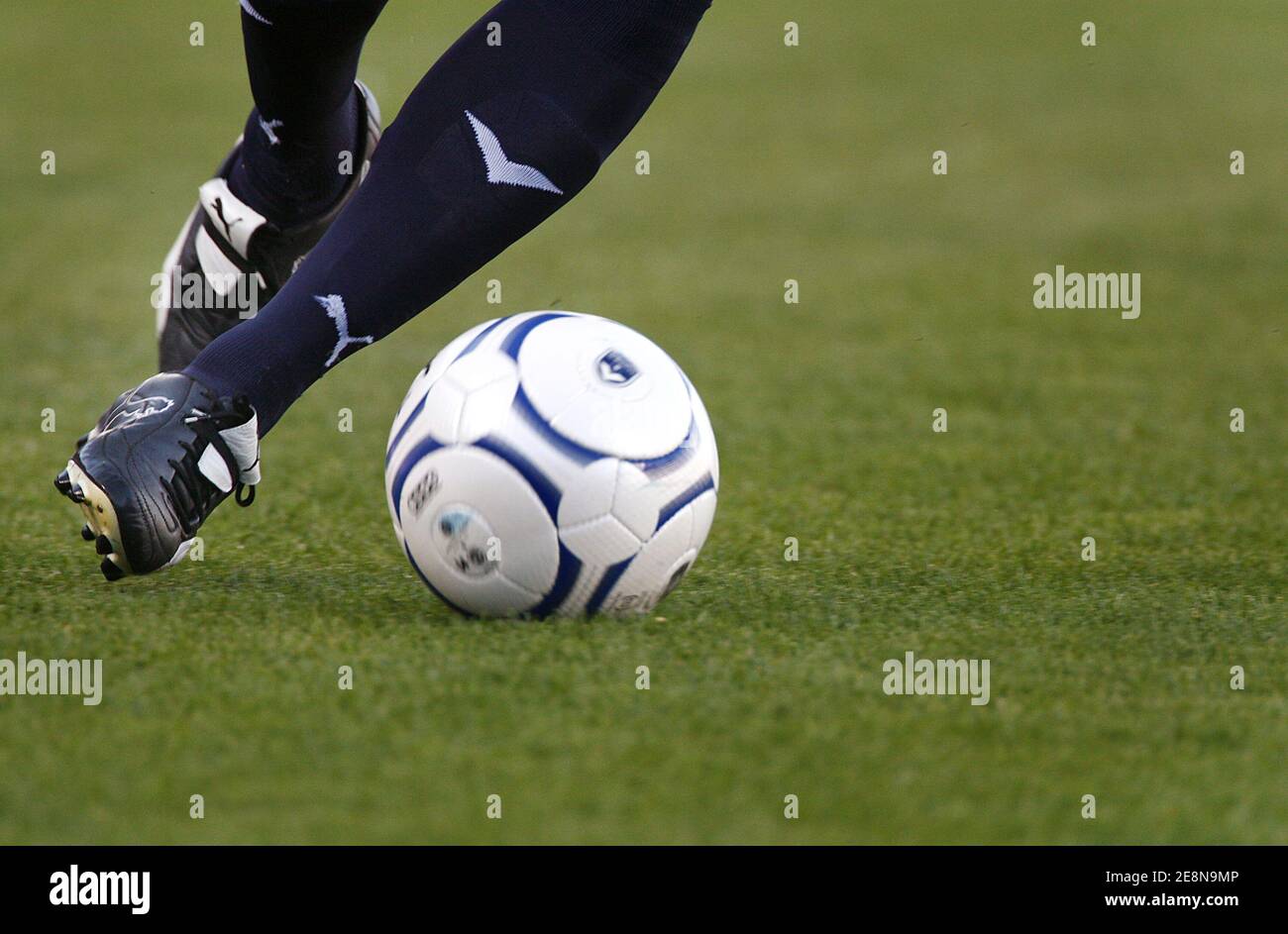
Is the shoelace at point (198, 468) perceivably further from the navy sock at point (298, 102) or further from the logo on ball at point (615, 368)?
the navy sock at point (298, 102)

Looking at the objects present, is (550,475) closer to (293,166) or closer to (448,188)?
(448,188)

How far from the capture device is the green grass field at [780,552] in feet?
5.98

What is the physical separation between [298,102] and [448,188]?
0.43 m

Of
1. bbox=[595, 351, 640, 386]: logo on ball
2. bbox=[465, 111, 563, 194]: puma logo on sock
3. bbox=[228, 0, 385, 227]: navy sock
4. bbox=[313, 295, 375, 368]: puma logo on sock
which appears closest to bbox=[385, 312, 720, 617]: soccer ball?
bbox=[595, 351, 640, 386]: logo on ball

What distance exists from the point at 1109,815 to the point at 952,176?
680 centimetres

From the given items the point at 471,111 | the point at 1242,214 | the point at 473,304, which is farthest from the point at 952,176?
the point at 471,111

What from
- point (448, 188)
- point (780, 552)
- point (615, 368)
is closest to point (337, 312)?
point (448, 188)

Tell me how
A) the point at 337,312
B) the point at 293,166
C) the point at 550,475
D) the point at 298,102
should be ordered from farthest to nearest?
the point at 293,166 → the point at 298,102 → the point at 337,312 → the point at 550,475

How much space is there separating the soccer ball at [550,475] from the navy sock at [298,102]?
0.62 metres

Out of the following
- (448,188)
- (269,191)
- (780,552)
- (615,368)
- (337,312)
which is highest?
(269,191)

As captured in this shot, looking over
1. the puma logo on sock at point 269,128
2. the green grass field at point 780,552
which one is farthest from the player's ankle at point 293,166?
the green grass field at point 780,552

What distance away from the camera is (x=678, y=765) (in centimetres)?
187

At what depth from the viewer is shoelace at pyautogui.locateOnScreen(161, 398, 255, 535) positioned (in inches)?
95.3

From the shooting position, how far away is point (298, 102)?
2.88 metres
